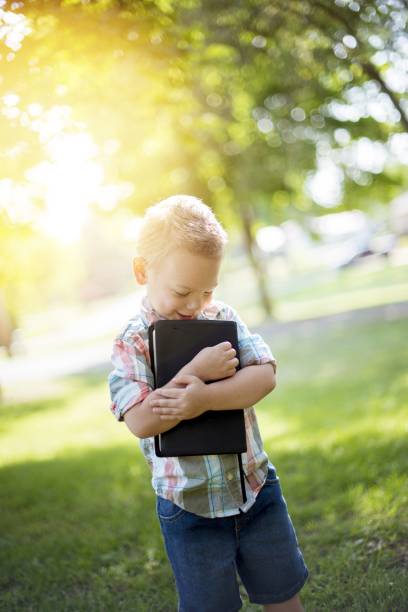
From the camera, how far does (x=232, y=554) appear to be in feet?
7.27

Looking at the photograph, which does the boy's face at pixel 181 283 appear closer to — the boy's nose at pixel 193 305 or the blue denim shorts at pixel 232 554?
the boy's nose at pixel 193 305

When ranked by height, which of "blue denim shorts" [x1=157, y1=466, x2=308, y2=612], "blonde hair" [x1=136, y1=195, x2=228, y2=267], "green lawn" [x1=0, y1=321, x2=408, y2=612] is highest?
"blonde hair" [x1=136, y1=195, x2=228, y2=267]

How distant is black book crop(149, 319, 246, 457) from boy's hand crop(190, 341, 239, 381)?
70 millimetres

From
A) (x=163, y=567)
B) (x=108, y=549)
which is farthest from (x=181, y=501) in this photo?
(x=108, y=549)

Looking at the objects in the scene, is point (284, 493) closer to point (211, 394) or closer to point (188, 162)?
point (211, 394)

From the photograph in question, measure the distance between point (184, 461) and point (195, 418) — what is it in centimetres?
17

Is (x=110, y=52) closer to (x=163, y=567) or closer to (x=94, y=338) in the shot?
(x=163, y=567)

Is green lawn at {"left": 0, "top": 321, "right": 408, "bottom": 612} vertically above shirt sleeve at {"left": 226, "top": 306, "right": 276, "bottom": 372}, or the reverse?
shirt sleeve at {"left": 226, "top": 306, "right": 276, "bottom": 372}

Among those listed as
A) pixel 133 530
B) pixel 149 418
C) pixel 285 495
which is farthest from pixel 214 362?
pixel 285 495

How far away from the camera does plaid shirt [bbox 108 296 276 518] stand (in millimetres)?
2131

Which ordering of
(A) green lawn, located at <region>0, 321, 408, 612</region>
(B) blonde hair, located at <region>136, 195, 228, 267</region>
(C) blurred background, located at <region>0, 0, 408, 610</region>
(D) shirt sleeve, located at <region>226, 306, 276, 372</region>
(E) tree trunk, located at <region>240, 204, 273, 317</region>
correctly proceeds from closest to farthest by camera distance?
1. (B) blonde hair, located at <region>136, 195, 228, 267</region>
2. (D) shirt sleeve, located at <region>226, 306, 276, 372</region>
3. (A) green lawn, located at <region>0, 321, 408, 612</region>
4. (C) blurred background, located at <region>0, 0, 408, 610</region>
5. (E) tree trunk, located at <region>240, 204, 273, 317</region>

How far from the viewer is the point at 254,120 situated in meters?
15.5

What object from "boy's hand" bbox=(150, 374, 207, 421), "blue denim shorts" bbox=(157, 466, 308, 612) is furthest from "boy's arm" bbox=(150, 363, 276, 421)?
"blue denim shorts" bbox=(157, 466, 308, 612)

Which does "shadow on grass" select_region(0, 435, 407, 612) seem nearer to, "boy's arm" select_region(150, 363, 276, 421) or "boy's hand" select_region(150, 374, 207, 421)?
"boy's arm" select_region(150, 363, 276, 421)
